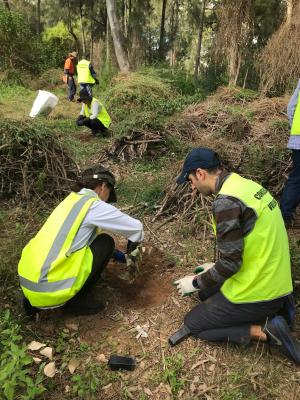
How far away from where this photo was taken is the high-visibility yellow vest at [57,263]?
236cm

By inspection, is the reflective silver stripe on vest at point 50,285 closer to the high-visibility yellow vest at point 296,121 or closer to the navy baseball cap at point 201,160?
the navy baseball cap at point 201,160

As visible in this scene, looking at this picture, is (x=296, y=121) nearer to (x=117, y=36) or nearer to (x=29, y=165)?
(x=29, y=165)

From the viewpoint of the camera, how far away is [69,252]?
2.38m

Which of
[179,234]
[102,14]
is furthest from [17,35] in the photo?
[179,234]

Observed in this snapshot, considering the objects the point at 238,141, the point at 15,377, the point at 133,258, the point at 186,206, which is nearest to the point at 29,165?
the point at 186,206

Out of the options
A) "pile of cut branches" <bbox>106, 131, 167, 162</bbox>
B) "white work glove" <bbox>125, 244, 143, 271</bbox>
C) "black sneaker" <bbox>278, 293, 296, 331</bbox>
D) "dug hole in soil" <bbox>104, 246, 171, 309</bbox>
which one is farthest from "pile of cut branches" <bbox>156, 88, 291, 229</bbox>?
"black sneaker" <bbox>278, 293, 296, 331</bbox>

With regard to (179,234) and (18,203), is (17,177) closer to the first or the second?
(18,203)

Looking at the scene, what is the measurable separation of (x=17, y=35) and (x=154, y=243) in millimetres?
13386

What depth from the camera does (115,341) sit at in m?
2.55

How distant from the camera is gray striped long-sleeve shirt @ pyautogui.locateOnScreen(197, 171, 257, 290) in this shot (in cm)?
212

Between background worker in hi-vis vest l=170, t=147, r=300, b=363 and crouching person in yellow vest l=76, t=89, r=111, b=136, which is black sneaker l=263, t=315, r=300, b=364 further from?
crouching person in yellow vest l=76, t=89, r=111, b=136

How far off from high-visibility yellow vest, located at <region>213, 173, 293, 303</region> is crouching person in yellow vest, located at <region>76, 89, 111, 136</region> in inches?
196

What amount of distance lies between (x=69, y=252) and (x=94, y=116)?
15.7 ft

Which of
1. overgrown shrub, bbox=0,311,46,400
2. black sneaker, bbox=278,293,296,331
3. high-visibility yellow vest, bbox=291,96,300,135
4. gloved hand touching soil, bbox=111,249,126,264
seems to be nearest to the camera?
overgrown shrub, bbox=0,311,46,400
